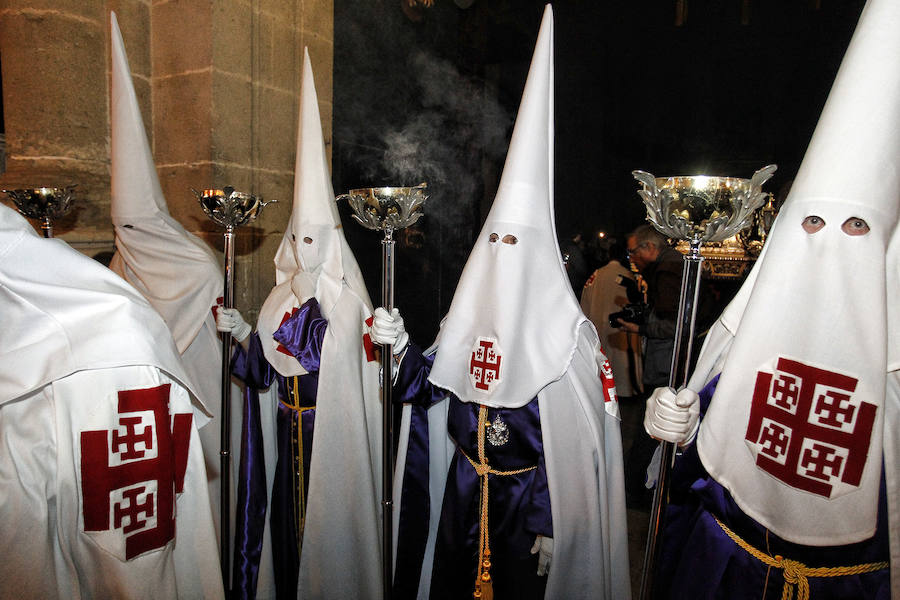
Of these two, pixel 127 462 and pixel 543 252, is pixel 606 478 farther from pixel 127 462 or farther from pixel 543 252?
pixel 127 462

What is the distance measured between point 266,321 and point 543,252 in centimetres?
165

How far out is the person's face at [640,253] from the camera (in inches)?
188

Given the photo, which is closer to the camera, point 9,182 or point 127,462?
point 127,462

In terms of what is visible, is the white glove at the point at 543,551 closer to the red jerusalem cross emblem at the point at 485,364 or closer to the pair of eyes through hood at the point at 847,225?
the red jerusalem cross emblem at the point at 485,364

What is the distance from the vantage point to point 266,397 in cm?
300

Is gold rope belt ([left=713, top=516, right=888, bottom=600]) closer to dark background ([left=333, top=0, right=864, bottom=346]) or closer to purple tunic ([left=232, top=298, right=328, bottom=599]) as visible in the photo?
purple tunic ([left=232, top=298, right=328, bottom=599])

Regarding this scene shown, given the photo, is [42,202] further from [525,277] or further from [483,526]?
[483,526]

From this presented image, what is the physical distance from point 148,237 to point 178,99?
54.5 inches

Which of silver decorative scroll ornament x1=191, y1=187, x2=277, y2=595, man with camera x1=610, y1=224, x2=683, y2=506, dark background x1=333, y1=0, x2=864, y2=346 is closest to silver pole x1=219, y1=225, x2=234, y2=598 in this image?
silver decorative scroll ornament x1=191, y1=187, x2=277, y2=595

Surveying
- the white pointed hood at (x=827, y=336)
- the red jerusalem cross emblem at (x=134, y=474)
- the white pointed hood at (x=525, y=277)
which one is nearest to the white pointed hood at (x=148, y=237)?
the red jerusalem cross emblem at (x=134, y=474)

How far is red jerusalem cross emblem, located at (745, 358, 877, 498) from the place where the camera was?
1357 millimetres

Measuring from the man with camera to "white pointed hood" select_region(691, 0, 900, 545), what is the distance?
6.07ft

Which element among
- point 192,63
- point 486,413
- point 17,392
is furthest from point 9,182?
point 486,413

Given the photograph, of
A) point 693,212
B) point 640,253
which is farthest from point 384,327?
point 640,253
